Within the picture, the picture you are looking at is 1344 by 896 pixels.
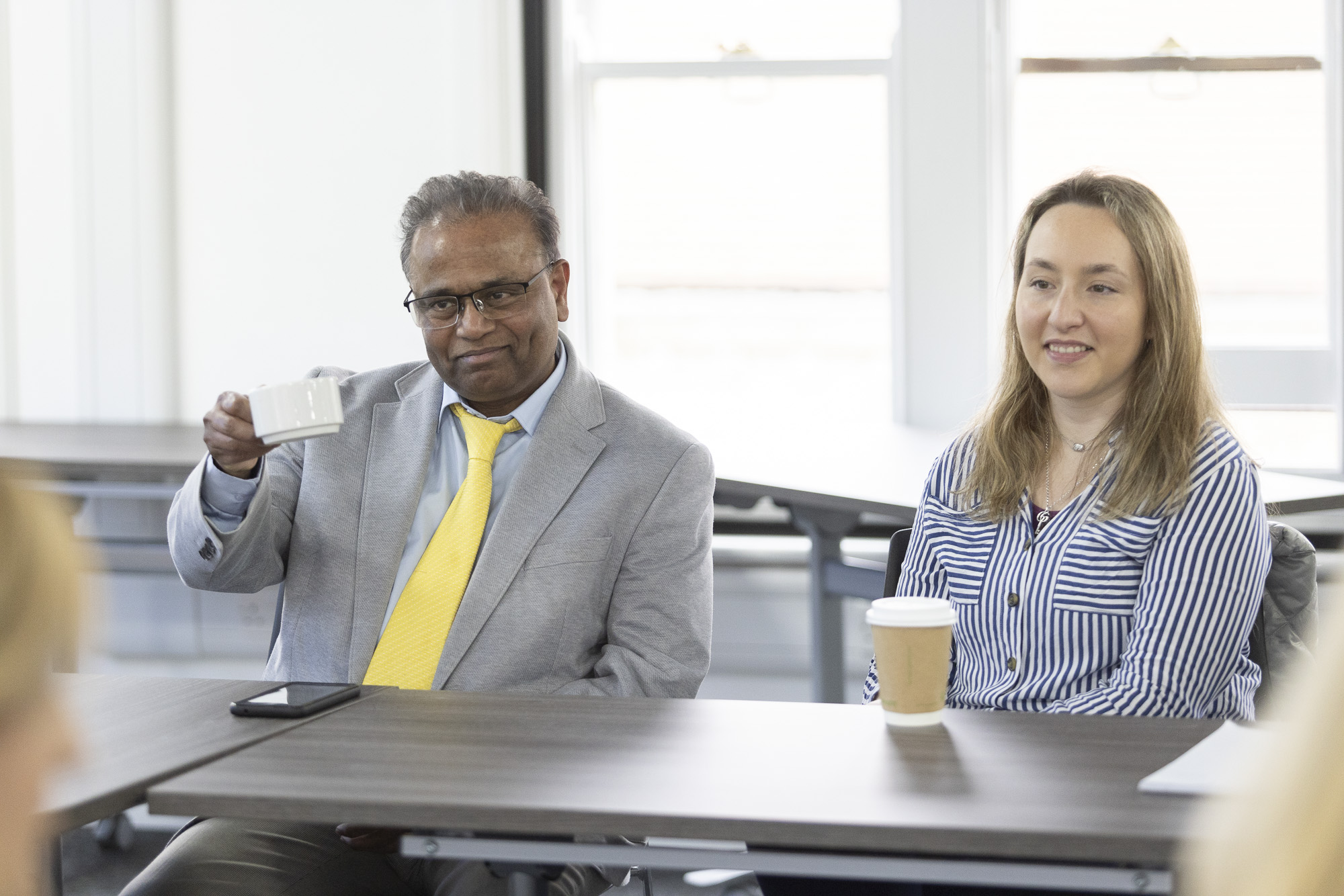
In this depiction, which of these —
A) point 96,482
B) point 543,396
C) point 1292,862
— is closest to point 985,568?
point 543,396

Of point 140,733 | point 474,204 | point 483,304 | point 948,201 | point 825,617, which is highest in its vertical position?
point 948,201

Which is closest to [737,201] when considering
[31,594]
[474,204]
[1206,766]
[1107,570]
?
[474,204]

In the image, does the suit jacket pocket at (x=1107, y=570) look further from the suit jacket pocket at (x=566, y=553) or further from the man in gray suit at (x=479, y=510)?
the suit jacket pocket at (x=566, y=553)

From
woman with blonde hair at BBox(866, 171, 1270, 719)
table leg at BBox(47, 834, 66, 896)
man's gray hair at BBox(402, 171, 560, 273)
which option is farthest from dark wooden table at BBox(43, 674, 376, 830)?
woman with blonde hair at BBox(866, 171, 1270, 719)

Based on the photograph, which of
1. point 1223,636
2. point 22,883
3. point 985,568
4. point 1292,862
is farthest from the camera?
point 985,568

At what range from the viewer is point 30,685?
0.51m

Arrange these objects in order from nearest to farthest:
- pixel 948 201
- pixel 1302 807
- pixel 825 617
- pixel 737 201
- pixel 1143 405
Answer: pixel 1302 807 < pixel 1143 405 < pixel 825 617 < pixel 948 201 < pixel 737 201

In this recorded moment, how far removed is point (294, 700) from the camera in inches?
58.4

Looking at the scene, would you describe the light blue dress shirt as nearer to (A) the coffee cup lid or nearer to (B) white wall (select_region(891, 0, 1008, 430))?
(A) the coffee cup lid

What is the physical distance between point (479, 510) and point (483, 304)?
0.30 m

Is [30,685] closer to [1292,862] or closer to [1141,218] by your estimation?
[1292,862]

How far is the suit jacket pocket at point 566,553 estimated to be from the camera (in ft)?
5.97

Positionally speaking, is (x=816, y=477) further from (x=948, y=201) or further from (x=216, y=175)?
(x=216, y=175)

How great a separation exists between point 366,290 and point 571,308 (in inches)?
24.6
